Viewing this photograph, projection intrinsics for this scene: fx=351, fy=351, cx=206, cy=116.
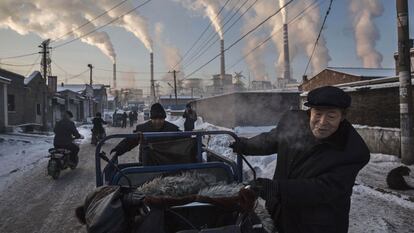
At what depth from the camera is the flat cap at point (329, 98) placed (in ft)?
6.97

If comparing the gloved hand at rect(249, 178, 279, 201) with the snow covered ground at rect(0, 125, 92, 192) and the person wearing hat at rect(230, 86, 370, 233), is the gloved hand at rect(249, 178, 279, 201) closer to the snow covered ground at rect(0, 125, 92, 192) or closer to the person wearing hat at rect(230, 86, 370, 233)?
the person wearing hat at rect(230, 86, 370, 233)

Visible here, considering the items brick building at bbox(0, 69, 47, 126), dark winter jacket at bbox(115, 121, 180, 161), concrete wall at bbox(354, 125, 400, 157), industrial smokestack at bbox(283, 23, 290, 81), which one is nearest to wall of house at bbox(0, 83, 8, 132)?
brick building at bbox(0, 69, 47, 126)

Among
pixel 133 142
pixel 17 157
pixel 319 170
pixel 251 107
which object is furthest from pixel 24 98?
pixel 319 170

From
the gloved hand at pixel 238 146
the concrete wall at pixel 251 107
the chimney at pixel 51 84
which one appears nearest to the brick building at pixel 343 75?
the concrete wall at pixel 251 107

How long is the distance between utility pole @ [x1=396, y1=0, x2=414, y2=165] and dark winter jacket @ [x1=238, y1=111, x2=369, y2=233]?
8467 millimetres

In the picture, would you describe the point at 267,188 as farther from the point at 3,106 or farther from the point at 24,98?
the point at 24,98

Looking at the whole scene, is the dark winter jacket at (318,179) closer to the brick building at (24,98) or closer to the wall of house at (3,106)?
the wall of house at (3,106)

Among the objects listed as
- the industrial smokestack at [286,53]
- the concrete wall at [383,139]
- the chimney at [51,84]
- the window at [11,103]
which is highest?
the industrial smokestack at [286,53]

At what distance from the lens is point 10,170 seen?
10.7 metres

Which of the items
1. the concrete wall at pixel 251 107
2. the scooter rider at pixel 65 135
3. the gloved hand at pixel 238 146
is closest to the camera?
the gloved hand at pixel 238 146

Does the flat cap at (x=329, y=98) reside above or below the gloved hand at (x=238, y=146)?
above

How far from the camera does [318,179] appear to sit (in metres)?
2.04

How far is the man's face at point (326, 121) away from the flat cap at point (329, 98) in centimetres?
4

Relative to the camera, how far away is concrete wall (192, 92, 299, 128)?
25375mm
